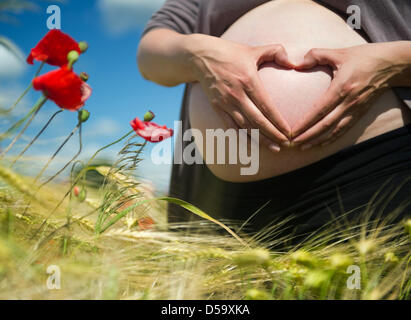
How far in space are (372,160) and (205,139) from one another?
379 millimetres

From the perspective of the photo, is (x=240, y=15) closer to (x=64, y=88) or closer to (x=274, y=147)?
(x=274, y=147)

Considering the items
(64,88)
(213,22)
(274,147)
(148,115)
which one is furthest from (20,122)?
(213,22)

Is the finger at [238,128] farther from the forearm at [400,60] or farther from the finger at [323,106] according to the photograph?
the forearm at [400,60]

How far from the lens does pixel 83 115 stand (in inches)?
17.4

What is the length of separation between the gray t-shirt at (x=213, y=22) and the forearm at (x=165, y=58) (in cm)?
11

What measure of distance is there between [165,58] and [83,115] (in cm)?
56

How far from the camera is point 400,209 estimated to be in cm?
69

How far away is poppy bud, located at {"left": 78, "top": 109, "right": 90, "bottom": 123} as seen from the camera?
0.44 m

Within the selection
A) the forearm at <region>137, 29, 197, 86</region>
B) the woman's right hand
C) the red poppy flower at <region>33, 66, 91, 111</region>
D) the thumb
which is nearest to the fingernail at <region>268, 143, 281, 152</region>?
the woman's right hand

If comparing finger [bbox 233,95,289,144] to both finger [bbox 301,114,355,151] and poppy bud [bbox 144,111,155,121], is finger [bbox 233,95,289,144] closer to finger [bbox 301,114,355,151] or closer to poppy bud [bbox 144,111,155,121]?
finger [bbox 301,114,355,151]
